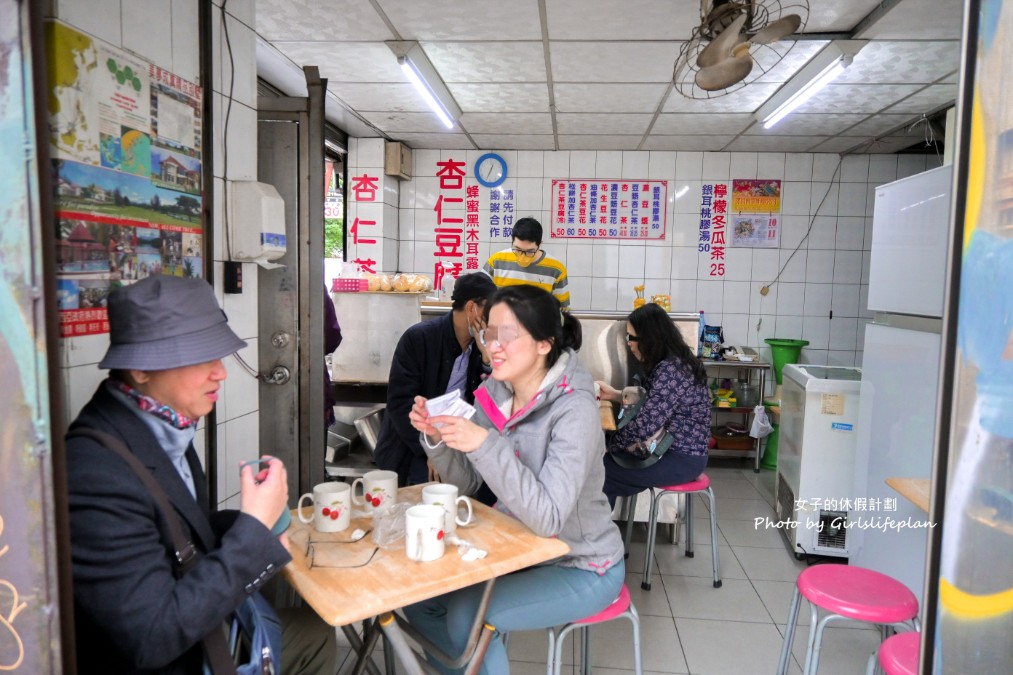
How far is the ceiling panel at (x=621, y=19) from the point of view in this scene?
3121 millimetres

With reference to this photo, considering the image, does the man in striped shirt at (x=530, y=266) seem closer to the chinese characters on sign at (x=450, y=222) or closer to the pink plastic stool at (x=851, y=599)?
the chinese characters on sign at (x=450, y=222)

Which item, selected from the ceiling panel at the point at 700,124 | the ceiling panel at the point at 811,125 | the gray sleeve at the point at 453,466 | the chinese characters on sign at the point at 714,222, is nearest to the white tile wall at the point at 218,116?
the gray sleeve at the point at 453,466

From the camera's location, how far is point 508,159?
21.0 ft

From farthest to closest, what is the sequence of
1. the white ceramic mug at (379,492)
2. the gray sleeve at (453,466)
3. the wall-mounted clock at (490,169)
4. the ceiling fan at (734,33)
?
the wall-mounted clock at (490,169) → the ceiling fan at (734,33) → the gray sleeve at (453,466) → the white ceramic mug at (379,492)

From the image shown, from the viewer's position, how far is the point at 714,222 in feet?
20.7

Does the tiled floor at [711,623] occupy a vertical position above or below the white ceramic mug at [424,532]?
below

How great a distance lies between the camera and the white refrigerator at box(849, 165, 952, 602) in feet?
8.98

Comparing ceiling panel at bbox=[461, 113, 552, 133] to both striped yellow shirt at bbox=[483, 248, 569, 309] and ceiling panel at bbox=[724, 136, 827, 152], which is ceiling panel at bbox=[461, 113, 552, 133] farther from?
ceiling panel at bbox=[724, 136, 827, 152]

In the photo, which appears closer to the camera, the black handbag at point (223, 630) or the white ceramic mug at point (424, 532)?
the black handbag at point (223, 630)

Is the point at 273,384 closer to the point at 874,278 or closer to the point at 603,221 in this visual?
the point at 874,278

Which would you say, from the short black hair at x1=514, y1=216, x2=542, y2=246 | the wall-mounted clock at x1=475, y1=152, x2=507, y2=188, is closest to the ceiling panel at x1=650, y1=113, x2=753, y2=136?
the short black hair at x1=514, y1=216, x2=542, y2=246

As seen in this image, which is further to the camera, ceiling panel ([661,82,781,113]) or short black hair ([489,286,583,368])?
ceiling panel ([661,82,781,113])

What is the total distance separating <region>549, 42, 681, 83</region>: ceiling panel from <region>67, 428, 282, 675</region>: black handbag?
3228 mm

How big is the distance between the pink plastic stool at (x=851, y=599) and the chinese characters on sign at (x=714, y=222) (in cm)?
451
